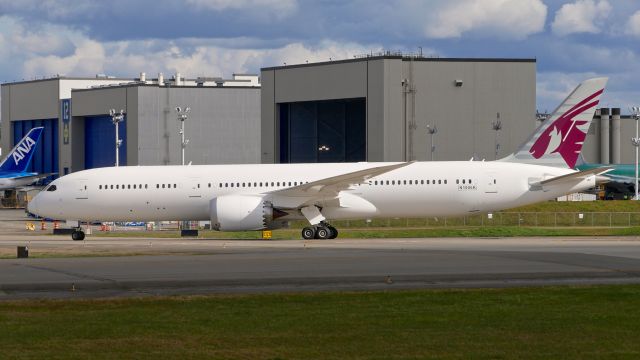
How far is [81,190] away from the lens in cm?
5091

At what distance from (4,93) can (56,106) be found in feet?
46.1

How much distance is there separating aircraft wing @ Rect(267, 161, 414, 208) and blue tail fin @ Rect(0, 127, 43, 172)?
175 feet

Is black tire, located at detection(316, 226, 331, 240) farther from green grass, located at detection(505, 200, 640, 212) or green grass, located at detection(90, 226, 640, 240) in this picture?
green grass, located at detection(505, 200, 640, 212)

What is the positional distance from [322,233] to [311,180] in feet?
8.12

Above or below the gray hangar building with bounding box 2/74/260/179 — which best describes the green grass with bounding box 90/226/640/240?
below

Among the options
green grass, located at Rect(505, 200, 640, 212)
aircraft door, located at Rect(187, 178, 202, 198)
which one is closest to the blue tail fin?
green grass, located at Rect(505, 200, 640, 212)

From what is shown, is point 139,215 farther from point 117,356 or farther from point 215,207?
point 117,356

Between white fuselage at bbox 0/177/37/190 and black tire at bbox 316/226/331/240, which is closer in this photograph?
black tire at bbox 316/226/331/240

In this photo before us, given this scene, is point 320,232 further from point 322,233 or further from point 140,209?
point 140,209

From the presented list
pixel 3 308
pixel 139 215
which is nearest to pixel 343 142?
pixel 139 215

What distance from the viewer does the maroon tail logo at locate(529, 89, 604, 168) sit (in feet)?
166

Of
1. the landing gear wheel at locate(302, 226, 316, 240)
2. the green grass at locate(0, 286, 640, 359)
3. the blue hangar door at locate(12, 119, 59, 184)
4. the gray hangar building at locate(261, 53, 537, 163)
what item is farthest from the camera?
the blue hangar door at locate(12, 119, 59, 184)

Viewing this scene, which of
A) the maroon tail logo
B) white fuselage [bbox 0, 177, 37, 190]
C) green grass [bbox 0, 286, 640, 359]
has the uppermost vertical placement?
the maroon tail logo

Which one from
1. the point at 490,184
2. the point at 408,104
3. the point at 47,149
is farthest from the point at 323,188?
the point at 47,149
